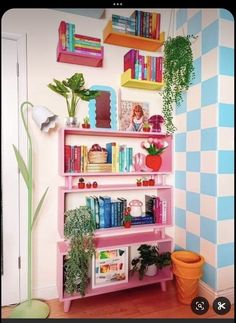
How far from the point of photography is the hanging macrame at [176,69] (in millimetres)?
1658

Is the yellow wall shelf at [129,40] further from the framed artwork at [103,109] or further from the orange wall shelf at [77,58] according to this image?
the framed artwork at [103,109]

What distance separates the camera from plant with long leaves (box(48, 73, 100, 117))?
5.13 feet

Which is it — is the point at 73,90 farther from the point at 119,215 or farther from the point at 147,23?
the point at 119,215

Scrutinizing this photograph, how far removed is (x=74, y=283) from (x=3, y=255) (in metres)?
0.51

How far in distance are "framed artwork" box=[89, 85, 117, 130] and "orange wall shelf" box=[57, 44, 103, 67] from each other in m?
0.17

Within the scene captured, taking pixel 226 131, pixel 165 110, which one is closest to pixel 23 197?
pixel 165 110

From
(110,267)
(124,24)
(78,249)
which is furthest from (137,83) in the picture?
(110,267)

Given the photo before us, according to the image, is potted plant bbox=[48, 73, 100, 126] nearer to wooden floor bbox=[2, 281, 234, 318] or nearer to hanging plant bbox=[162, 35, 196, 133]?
hanging plant bbox=[162, 35, 196, 133]

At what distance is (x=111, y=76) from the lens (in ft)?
5.86

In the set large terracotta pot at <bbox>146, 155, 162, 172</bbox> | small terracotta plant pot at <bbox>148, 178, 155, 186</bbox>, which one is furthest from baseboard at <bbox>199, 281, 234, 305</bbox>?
large terracotta pot at <bbox>146, 155, 162, 172</bbox>

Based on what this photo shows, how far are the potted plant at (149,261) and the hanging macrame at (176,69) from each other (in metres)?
0.90

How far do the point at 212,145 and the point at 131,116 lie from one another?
62 centimetres

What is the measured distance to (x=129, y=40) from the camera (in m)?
1.67

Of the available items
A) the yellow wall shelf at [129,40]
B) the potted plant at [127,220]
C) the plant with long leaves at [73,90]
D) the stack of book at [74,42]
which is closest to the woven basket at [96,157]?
the plant with long leaves at [73,90]
